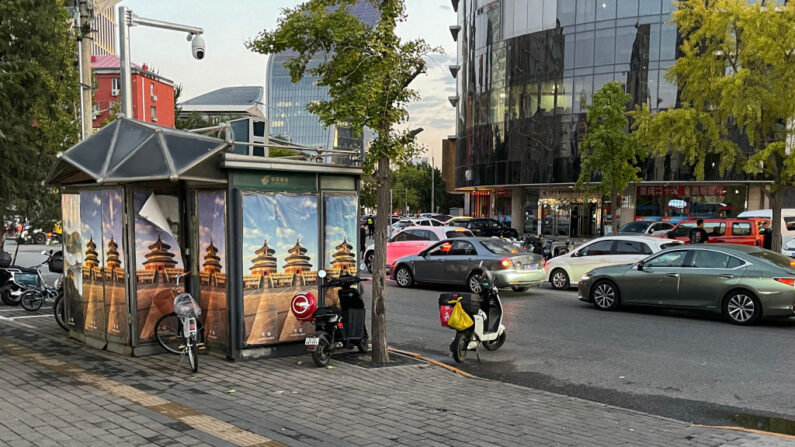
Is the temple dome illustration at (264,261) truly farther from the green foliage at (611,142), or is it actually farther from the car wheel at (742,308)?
the green foliage at (611,142)

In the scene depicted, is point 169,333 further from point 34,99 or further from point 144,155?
point 34,99

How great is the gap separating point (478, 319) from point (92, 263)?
5514 millimetres

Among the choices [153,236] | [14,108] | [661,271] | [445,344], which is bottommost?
[445,344]

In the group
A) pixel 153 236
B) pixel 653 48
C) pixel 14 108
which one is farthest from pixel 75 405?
pixel 653 48

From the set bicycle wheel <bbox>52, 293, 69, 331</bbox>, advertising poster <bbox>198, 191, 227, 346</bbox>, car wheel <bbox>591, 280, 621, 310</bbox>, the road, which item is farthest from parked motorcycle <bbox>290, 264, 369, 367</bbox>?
car wheel <bbox>591, 280, 621, 310</bbox>

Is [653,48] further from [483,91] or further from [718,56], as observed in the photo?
[718,56]

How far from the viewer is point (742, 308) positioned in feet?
37.7

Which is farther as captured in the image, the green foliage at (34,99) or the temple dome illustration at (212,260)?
the green foliage at (34,99)

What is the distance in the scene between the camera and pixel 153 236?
8.53m

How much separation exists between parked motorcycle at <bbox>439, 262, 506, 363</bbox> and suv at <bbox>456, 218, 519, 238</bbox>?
24202mm

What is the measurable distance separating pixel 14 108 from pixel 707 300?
43.1 ft

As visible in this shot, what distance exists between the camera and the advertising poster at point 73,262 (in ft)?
30.7

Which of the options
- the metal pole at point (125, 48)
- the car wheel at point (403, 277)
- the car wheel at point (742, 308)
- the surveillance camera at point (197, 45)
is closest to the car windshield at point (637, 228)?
the car wheel at point (403, 277)

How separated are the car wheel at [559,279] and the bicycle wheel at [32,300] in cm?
1247
